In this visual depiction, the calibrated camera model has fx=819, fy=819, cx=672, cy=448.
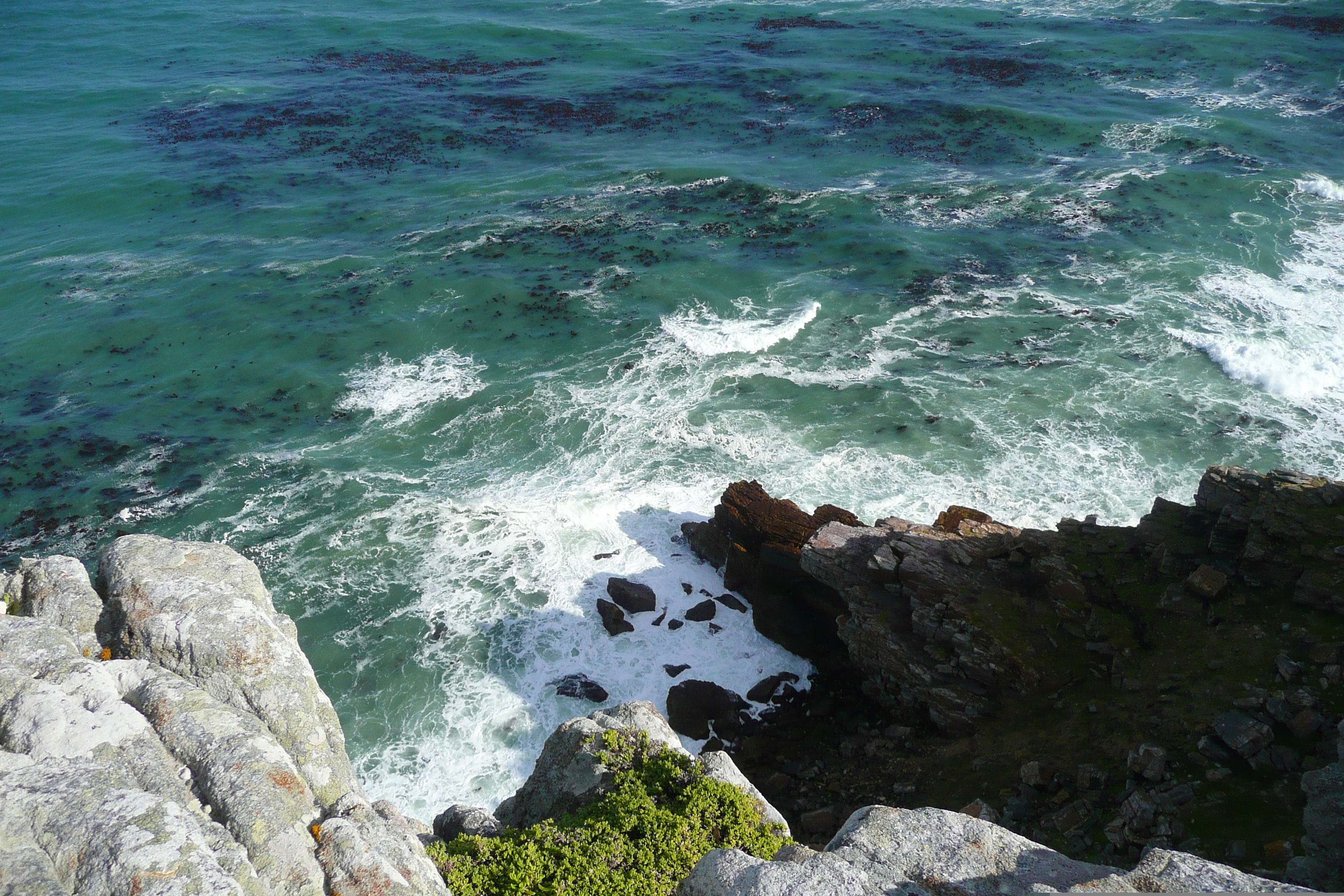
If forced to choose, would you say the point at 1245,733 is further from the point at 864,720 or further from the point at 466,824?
the point at 466,824

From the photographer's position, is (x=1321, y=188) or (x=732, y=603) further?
(x=1321, y=188)

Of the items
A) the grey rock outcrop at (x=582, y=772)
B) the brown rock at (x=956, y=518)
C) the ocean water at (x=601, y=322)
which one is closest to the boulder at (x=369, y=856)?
the grey rock outcrop at (x=582, y=772)

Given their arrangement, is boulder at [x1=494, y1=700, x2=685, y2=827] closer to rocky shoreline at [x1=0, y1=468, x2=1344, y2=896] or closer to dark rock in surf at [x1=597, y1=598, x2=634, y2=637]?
rocky shoreline at [x1=0, y1=468, x2=1344, y2=896]

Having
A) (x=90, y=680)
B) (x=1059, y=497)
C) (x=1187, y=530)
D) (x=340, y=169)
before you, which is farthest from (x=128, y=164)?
(x=1187, y=530)

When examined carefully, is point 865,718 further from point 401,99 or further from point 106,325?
point 401,99

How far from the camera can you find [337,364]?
106 ft

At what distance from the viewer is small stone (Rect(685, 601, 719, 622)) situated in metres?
21.7

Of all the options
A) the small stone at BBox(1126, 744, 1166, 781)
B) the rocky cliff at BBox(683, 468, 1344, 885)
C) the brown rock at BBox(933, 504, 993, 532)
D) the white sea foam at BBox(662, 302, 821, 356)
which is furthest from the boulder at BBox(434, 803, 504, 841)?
the white sea foam at BBox(662, 302, 821, 356)

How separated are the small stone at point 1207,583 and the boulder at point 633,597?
40.6 ft

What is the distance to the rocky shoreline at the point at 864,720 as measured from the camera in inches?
352

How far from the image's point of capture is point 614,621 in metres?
21.6

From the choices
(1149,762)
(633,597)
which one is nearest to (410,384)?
(633,597)

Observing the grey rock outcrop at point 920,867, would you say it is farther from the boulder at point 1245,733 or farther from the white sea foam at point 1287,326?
the white sea foam at point 1287,326

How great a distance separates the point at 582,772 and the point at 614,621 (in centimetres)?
857
